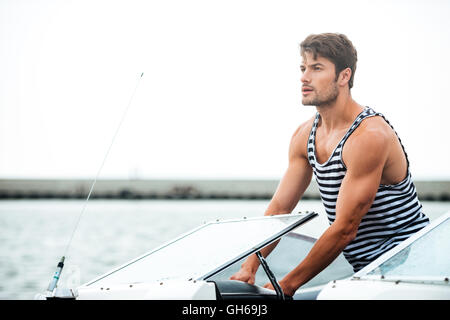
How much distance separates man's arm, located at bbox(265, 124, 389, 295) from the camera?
210cm

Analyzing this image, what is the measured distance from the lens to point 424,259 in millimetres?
1920

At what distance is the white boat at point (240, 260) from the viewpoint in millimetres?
1802

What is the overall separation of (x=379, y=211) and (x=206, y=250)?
2.01 ft

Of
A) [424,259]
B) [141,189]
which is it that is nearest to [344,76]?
[424,259]

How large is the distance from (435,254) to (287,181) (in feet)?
2.64

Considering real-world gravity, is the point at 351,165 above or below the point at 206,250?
above

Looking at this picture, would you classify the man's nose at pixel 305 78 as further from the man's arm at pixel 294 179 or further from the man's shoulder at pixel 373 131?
the man's arm at pixel 294 179

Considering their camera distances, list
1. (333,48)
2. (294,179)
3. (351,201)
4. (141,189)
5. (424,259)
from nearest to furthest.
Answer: (424,259) < (351,201) < (333,48) < (294,179) < (141,189)

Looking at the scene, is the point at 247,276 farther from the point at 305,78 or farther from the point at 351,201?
the point at 305,78

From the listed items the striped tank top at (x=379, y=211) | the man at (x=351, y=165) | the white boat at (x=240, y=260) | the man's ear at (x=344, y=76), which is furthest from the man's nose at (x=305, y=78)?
the white boat at (x=240, y=260)

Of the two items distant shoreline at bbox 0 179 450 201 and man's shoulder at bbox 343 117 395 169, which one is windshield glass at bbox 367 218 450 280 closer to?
man's shoulder at bbox 343 117 395 169

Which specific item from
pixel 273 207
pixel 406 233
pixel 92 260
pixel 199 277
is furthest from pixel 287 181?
pixel 92 260
